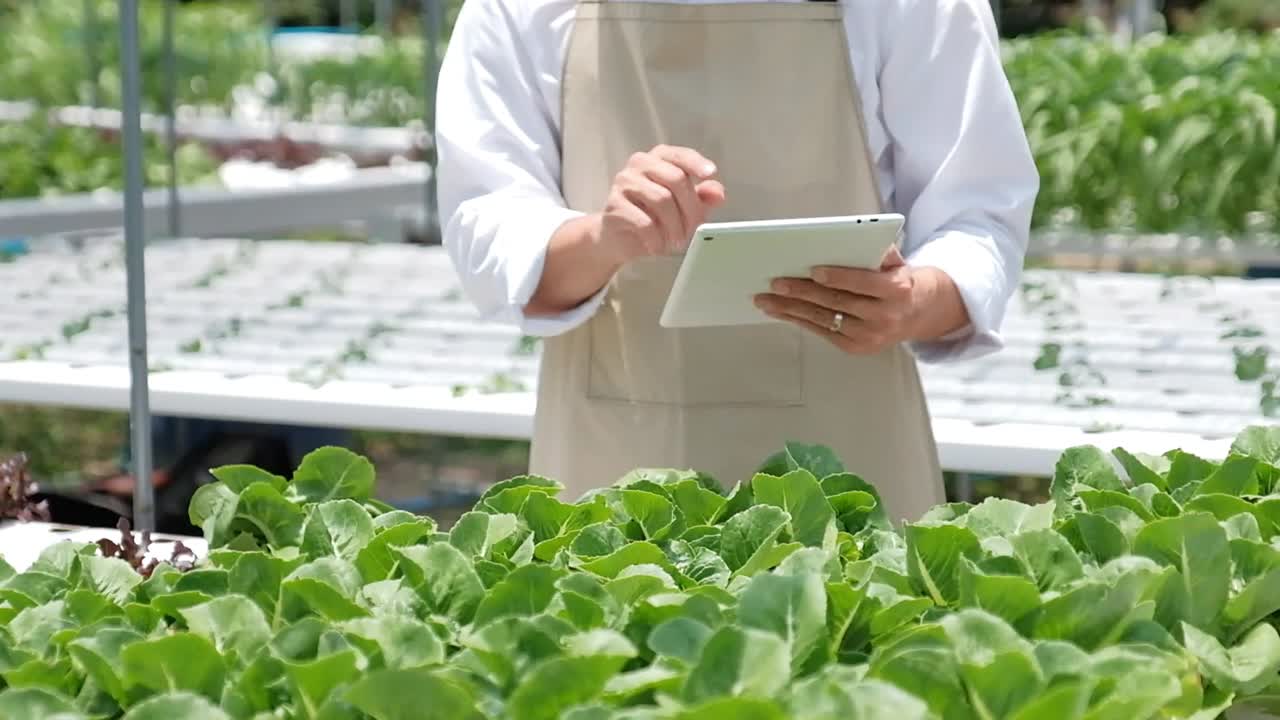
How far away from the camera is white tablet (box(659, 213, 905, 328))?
4.98 ft

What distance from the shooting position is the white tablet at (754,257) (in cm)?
152

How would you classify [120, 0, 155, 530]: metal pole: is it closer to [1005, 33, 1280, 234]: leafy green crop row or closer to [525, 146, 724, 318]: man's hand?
[525, 146, 724, 318]: man's hand

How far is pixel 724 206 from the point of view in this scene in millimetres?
1860

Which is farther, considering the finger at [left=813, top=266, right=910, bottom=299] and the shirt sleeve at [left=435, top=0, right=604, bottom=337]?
the shirt sleeve at [left=435, top=0, right=604, bottom=337]

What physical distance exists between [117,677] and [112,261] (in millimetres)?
3722

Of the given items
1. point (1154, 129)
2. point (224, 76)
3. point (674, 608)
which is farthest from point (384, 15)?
point (674, 608)

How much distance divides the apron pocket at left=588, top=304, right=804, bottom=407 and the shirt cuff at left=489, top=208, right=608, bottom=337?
0.25ft

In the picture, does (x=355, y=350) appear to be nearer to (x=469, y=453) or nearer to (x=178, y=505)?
(x=178, y=505)

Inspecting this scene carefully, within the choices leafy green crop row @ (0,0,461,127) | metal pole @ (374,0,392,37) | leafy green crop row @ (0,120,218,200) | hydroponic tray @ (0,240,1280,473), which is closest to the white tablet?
hydroponic tray @ (0,240,1280,473)

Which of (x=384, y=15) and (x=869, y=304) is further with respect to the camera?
(x=384, y=15)

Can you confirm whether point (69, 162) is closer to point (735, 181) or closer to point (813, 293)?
point (735, 181)

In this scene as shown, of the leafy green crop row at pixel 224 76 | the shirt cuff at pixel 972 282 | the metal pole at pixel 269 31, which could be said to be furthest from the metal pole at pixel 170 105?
the leafy green crop row at pixel 224 76

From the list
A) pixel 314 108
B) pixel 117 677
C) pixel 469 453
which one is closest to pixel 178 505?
pixel 469 453

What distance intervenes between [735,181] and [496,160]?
226 millimetres
